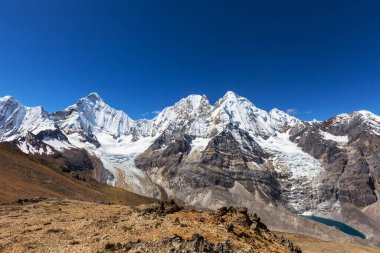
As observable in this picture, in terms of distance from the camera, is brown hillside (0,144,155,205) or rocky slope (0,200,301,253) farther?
brown hillside (0,144,155,205)

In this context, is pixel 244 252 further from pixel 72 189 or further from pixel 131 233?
pixel 72 189

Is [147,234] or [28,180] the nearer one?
[147,234]

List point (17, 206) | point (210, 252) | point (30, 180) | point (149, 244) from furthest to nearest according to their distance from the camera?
point (30, 180)
point (17, 206)
point (149, 244)
point (210, 252)

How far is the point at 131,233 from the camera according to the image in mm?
26250

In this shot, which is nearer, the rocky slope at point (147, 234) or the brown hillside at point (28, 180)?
the rocky slope at point (147, 234)

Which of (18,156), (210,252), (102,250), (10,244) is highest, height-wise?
(18,156)

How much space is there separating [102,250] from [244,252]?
942 centimetres

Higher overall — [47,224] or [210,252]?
[210,252]

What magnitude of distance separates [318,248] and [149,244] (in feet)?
234

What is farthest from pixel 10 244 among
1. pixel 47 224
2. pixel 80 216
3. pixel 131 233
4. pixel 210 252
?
pixel 210 252

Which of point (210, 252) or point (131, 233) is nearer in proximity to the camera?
point (210, 252)

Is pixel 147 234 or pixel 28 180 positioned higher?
pixel 28 180

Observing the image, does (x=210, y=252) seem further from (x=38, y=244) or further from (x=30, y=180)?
(x=30, y=180)

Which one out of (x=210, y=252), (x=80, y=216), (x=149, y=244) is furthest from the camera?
(x=80, y=216)
